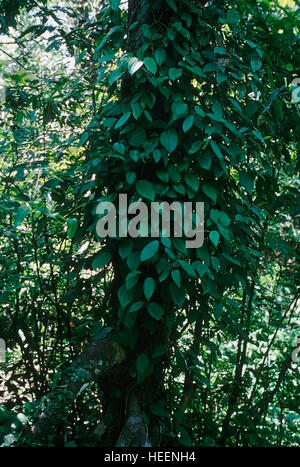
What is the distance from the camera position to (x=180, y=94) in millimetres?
1704

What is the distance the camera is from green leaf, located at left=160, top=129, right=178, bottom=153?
1.63 m

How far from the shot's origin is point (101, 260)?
1.72m

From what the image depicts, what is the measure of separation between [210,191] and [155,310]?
469mm

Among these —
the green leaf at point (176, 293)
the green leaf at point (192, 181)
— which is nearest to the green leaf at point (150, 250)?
the green leaf at point (176, 293)

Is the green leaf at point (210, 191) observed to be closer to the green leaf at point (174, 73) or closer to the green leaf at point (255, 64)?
the green leaf at point (174, 73)

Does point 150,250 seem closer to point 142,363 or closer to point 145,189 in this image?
point 145,189

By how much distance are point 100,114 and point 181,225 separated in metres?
0.60

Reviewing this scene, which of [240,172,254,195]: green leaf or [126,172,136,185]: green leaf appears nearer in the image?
[126,172,136,185]: green leaf

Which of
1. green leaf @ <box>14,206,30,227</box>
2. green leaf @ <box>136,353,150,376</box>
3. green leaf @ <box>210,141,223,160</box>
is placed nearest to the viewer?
green leaf @ <box>14,206,30,227</box>

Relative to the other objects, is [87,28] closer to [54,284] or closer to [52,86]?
[52,86]

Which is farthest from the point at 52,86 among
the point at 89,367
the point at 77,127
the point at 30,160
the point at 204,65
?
the point at 89,367

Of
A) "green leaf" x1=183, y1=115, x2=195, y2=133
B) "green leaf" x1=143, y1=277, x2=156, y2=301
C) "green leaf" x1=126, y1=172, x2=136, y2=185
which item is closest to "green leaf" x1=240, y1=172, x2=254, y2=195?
"green leaf" x1=183, y1=115, x2=195, y2=133

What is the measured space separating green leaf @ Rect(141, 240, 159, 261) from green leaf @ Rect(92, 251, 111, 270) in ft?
0.70

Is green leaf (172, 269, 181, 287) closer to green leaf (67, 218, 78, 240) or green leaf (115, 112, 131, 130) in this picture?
green leaf (67, 218, 78, 240)
